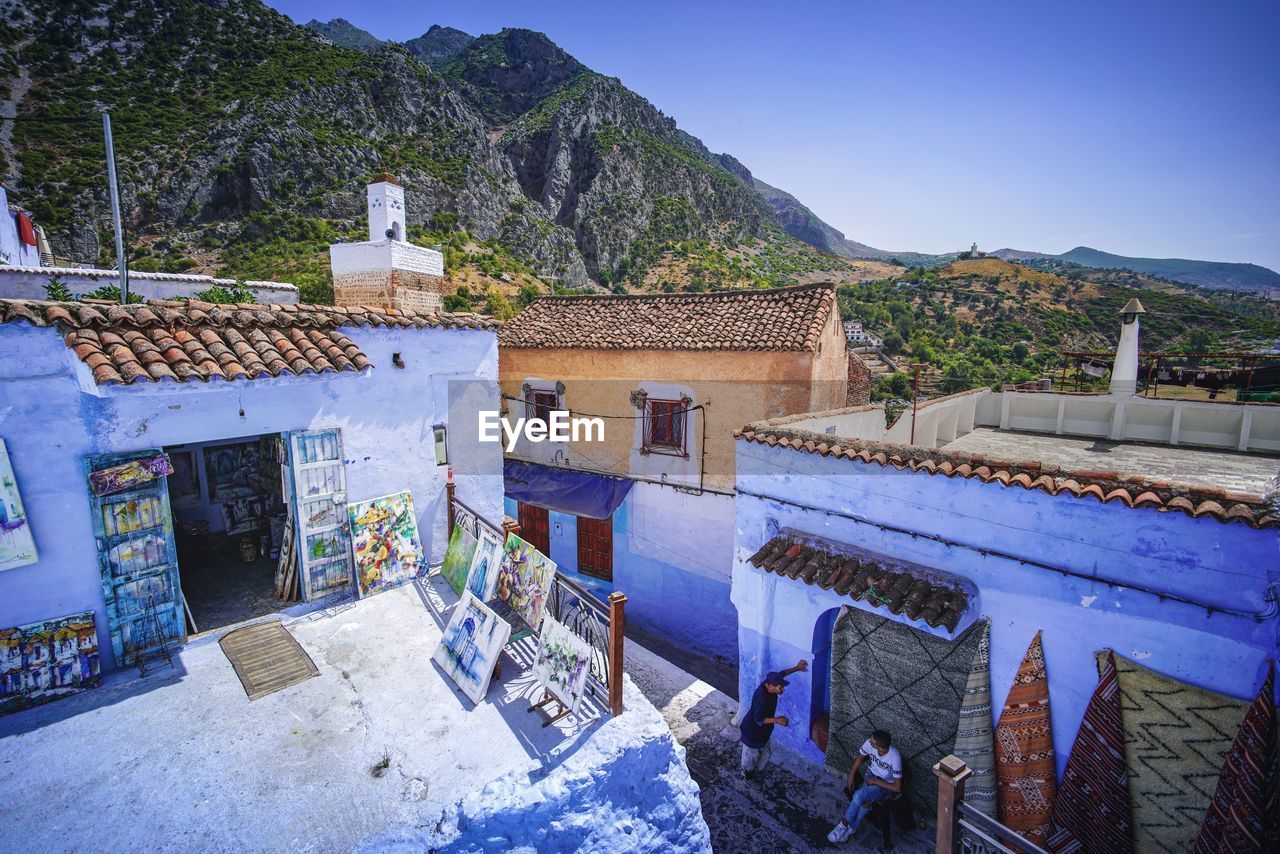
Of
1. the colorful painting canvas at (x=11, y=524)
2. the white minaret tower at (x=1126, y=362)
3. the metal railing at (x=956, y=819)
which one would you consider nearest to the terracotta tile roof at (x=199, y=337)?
the colorful painting canvas at (x=11, y=524)

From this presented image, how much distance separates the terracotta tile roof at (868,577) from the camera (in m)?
5.73

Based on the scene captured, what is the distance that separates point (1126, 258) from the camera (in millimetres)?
111188

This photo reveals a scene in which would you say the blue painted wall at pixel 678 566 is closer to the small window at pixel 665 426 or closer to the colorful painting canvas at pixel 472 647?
the small window at pixel 665 426

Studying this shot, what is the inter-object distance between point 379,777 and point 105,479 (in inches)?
164

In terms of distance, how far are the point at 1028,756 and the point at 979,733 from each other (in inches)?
17.1

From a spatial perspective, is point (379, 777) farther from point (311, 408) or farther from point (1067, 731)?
point (1067, 731)

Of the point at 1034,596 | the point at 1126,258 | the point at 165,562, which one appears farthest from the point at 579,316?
the point at 1126,258

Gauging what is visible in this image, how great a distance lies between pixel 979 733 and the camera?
584 cm

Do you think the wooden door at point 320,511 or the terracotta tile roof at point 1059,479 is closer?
the terracotta tile roof at point 1059,479

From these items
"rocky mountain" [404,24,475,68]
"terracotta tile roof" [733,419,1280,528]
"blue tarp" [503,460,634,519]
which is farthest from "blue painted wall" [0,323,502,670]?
"rocky mountain" [404,24,475,68]

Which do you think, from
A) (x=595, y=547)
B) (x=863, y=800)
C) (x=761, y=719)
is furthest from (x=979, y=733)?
(x=595, y=547)

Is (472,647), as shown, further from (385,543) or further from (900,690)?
(900,690)

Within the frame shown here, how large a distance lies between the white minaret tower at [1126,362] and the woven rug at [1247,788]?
12.2 meters

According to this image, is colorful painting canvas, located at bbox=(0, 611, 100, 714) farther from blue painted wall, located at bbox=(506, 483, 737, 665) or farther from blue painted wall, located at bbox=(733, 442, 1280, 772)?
blue painted wall, located at bbox=(506, 483, 737, 665)
